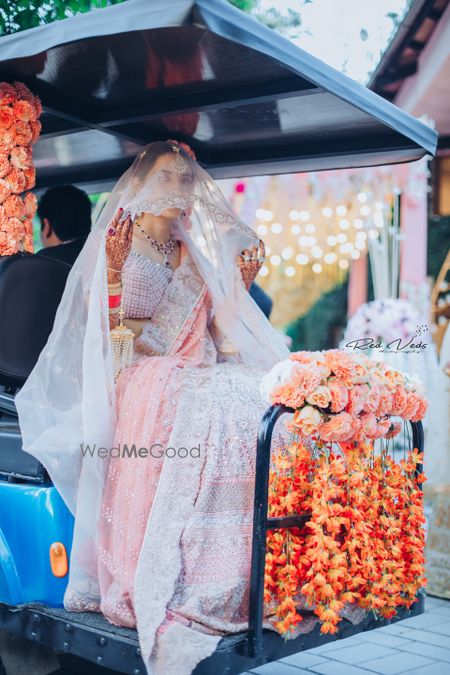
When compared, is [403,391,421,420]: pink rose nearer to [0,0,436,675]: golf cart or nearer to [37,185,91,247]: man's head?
[0,0,436,675]: golf cart

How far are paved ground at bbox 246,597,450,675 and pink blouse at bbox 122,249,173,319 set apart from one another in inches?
71.4

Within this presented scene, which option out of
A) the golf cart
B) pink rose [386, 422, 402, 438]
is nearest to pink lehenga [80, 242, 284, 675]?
the golf cart

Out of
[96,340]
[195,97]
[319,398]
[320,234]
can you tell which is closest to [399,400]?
[319,398]

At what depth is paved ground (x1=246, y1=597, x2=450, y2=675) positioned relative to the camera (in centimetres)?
400

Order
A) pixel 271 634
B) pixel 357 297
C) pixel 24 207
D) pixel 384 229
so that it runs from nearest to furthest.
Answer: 1. pixel 271 634
2. pixel 24 207
3. pixel 384 229
4. pixel 357 297

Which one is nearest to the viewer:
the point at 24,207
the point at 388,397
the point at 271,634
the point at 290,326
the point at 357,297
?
the point at 271,634

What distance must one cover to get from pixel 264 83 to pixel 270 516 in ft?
5.86

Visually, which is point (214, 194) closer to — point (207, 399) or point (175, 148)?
point (175, 148)

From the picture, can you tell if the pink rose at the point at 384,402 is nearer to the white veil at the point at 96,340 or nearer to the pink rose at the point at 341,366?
the pink rose at the point at 341,366

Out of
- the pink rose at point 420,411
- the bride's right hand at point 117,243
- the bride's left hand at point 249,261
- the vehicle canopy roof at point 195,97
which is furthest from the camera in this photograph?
the bride's left hand at point 249,261

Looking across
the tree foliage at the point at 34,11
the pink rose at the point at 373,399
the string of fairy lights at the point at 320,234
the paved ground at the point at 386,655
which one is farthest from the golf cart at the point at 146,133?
the string of fairy lights at the point at 320,234

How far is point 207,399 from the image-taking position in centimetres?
313

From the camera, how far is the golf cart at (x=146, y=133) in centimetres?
271

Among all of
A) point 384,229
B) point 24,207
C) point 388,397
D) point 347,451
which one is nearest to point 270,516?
point 347,451
